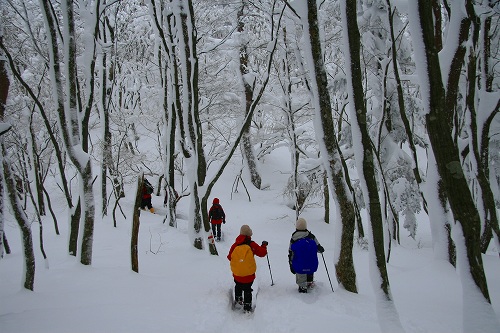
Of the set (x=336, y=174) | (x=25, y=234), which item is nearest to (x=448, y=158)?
(x=336, y=174)

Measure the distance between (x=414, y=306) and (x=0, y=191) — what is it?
715 cm

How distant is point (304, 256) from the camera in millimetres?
5727

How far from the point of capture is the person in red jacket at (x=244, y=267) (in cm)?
529

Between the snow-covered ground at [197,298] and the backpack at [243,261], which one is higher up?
the backpack at [243,261]

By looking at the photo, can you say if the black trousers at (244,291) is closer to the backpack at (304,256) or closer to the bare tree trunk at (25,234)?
the backpack at (304,256)

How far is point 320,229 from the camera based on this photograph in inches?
563

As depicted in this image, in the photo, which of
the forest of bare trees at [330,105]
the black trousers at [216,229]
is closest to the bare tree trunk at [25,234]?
the forest of bare trees at [330,105]

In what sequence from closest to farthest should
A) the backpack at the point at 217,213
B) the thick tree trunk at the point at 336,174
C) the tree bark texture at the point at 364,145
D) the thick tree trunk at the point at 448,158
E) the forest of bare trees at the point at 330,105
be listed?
the thick tree trunk at the point at 448,158 → the forest of bare trees at the point at 330,105 → the tree bark texture at the point at 364,145 → the thick tree trunk at the point at 336,174 → the backpack at the point at 217,213

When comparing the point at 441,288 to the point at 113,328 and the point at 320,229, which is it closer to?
the point at 113,328

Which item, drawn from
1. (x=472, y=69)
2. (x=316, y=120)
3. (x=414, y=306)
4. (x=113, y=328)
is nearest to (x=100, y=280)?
(x=113, y=328)

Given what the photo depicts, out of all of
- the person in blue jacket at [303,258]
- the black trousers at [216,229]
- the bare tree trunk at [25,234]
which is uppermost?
the bare tree trunk at [25,234]

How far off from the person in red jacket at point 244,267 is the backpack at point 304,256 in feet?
2.25

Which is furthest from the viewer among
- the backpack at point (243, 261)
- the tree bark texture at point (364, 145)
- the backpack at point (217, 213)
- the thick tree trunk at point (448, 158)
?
the backpack at point (217, 213)

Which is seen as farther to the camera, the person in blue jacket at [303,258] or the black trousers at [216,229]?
the black trousers at [216,229]
